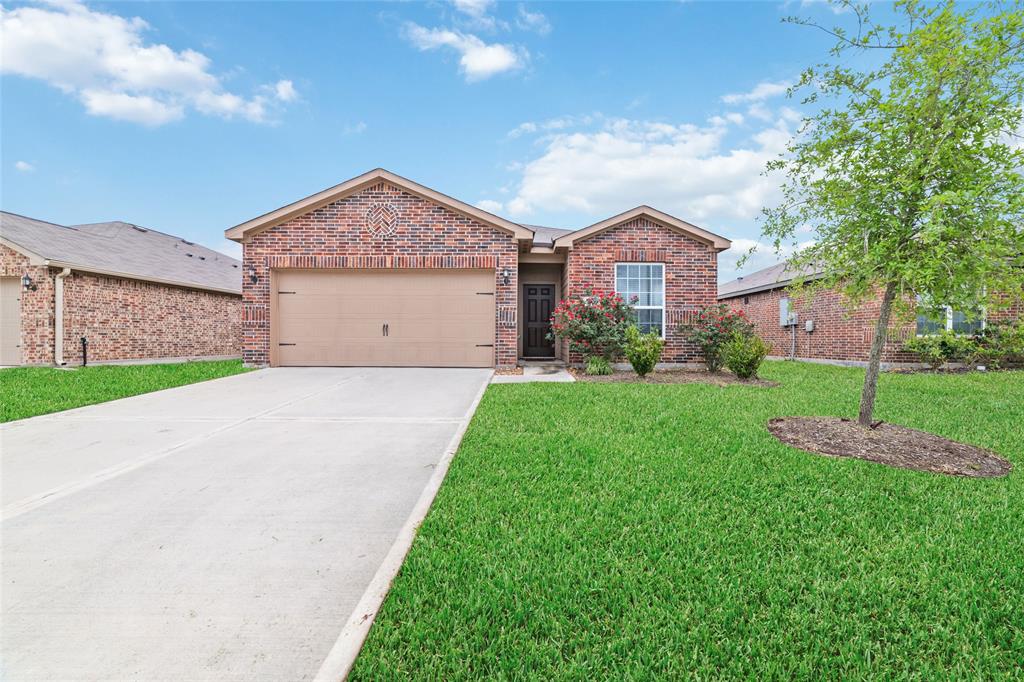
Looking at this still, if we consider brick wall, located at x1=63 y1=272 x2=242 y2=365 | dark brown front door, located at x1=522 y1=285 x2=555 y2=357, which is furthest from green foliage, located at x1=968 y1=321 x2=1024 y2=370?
brick wall, located at x1=63 y1=272 x2=242 y2=365

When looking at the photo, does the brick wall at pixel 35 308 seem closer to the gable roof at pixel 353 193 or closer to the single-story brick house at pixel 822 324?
the gable roof at pixel 353 193

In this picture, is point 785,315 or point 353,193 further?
point 785,315

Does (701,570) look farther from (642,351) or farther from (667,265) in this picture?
(667,265)

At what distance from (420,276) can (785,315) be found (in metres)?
12.6

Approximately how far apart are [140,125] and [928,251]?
71.8ft

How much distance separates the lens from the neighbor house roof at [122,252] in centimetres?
1163

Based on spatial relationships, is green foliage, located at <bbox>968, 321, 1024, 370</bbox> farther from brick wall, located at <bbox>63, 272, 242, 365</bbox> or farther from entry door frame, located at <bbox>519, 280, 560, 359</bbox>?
brick wall, located at <bbox>63, 272, 242, 365</bbox>

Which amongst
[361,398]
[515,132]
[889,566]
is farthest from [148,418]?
[515,132]

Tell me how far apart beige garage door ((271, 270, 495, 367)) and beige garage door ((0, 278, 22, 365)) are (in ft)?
23.3

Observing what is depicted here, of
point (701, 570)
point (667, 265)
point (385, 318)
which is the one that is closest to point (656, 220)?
point (667, 265)

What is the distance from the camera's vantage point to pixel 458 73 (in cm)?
1502

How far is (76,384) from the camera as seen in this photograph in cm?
795

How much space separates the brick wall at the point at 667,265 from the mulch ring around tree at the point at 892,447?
6020 millimetres

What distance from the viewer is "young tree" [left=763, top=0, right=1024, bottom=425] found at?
13.0ft
